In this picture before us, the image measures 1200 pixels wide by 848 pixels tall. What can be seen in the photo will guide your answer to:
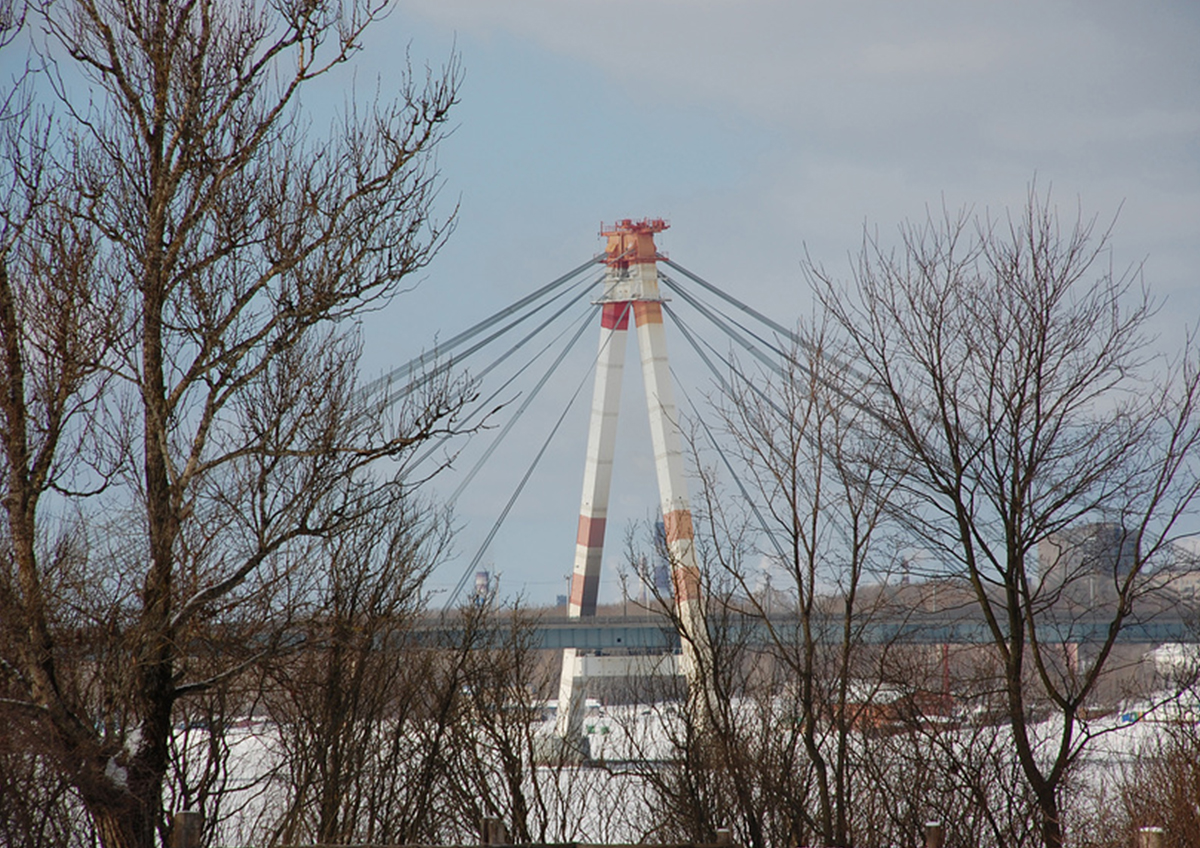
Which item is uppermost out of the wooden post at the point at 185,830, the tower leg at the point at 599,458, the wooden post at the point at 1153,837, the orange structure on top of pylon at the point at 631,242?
the orange structure on top of pylon at the point at 631,242

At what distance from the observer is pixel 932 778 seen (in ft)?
26.8

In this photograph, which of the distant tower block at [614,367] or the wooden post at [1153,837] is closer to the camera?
the wooden post at [1153,837]

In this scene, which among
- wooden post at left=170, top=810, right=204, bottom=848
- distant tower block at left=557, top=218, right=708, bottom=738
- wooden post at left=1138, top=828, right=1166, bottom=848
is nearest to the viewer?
wooden post at left=170, top=810, right=204, bottom=848

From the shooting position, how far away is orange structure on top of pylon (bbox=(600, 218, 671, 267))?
28.3 m

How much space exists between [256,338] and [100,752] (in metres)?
1.95

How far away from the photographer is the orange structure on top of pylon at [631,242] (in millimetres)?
28297

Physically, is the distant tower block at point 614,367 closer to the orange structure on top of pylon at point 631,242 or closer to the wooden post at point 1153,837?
the orange structure on top of pylon at point 631,242

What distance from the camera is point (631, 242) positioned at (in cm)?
2845

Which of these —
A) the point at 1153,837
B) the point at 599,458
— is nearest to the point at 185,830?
the point at 1153,837

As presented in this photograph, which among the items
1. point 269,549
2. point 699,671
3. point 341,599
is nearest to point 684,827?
point 699,671

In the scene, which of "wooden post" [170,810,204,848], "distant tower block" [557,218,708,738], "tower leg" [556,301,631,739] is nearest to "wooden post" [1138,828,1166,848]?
"wooden post" [170,810,204,848]

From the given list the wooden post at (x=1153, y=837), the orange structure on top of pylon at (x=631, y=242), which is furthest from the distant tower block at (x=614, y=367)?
the wooden post at (x=1153, y=837)

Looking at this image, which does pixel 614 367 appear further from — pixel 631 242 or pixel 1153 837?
pixel 1153 837

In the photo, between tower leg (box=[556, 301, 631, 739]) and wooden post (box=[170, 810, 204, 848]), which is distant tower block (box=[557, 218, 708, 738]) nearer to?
tower leg (box=[556, 301, 631, 739])
